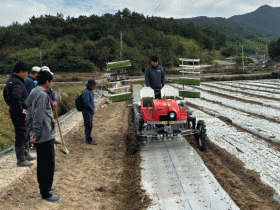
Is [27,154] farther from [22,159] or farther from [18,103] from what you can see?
[18,103]

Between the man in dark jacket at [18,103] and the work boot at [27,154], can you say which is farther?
the work boot at [27,154]

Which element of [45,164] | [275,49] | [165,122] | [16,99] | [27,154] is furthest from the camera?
[275,49]

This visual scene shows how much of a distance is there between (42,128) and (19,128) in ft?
4.68

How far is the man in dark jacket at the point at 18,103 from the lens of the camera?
4.40 m

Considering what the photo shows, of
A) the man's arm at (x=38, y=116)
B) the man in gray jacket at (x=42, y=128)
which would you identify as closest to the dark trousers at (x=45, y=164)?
the man in gray jacket at (x=42, y=128)

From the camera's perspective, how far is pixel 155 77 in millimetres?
7270

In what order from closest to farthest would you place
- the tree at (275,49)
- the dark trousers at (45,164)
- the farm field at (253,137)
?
the dark trousers at (45,164)
the farm field at (253,137)
the tree at (275,49)

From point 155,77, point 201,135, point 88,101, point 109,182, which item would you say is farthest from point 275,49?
point 109,182

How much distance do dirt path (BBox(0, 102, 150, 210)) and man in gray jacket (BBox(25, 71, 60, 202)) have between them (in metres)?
0.46

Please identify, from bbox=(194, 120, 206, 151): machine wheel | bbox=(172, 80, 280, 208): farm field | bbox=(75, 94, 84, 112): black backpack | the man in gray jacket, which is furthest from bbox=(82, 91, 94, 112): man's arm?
bbox=(172, 80, 280, 208): farm field

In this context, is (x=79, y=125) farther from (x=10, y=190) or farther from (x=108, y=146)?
(x=10, y=190)

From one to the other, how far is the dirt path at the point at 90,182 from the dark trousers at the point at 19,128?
61cm

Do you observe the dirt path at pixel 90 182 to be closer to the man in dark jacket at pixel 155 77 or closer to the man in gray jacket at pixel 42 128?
the man in gray jacket at pixel 42 128

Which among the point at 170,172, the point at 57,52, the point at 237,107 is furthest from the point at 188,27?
the point at 170,172
